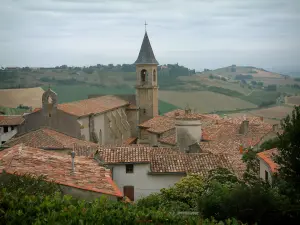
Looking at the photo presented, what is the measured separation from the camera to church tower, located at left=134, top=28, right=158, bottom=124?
6206 cm

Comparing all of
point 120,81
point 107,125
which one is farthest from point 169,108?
point 107,125

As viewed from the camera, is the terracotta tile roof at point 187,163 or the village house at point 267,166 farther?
the terracotta tile roof at point 187,163

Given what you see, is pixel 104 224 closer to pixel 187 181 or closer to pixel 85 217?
pixel 85 217

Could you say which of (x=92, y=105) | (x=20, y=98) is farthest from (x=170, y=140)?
(x=20, y=98)

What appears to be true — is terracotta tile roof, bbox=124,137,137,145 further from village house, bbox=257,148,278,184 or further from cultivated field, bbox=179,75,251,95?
cultivated field, bbox=179,75,251,95

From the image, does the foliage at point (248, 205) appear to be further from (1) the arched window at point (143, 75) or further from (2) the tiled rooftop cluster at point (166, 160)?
(1) the arched window at point (143, 75)

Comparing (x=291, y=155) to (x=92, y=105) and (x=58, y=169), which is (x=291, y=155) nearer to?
(x=58, y=169)

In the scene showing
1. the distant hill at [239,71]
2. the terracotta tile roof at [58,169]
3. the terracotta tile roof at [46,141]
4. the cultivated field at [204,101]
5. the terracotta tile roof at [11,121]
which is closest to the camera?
the terracotta tile roof at [58,169]

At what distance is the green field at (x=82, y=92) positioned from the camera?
300 ft

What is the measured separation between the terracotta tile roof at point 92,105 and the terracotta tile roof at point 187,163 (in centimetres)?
1955

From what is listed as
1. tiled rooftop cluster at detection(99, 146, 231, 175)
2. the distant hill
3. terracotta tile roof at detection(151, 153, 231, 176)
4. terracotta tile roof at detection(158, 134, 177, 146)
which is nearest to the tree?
terracotta tile roof at detection(151, 153, 231, 176)

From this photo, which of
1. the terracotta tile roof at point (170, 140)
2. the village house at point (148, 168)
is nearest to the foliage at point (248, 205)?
the village house at point (148, 168)

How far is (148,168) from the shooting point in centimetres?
2400

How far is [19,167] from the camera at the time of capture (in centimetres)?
1650
